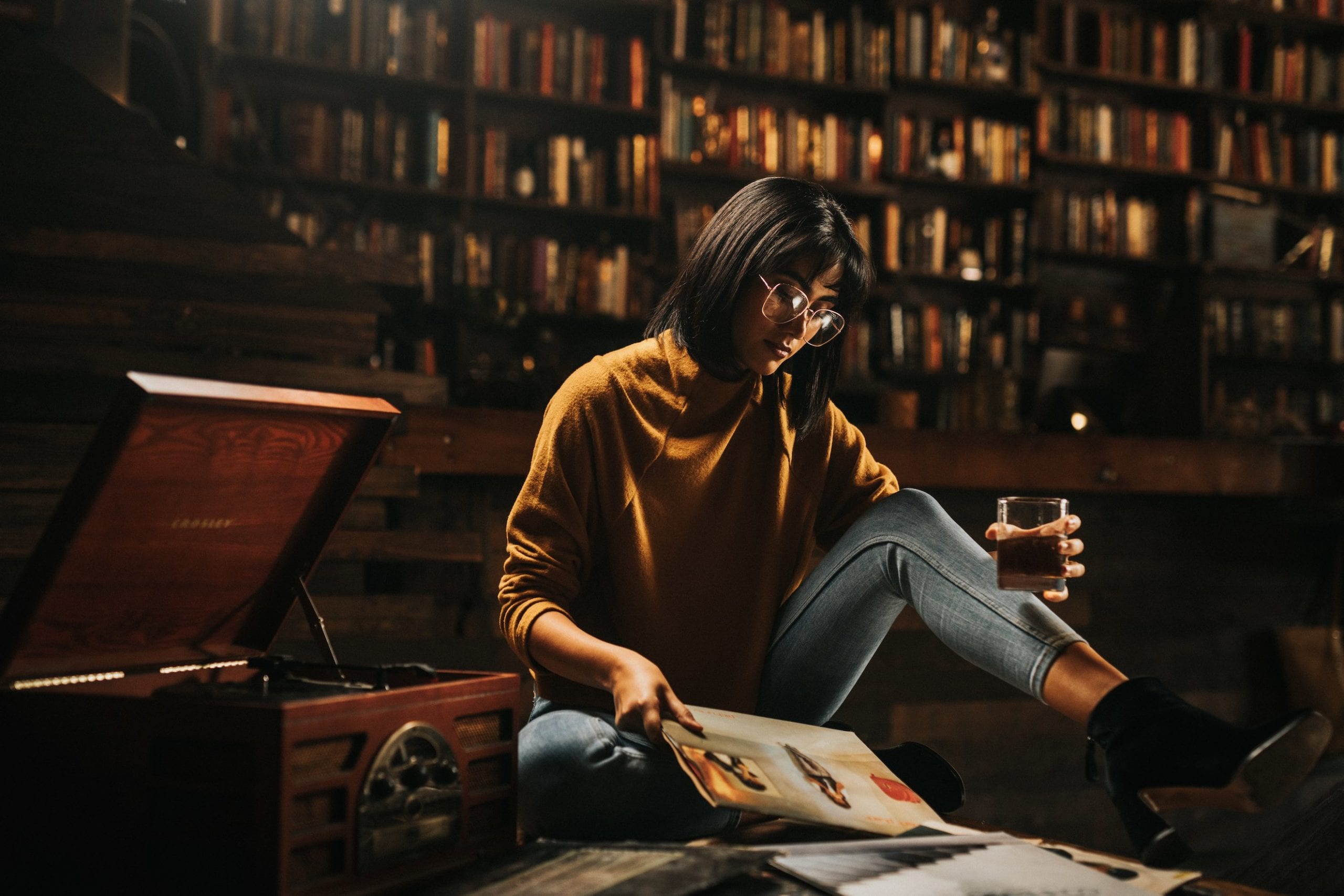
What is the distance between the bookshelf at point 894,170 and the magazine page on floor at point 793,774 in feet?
6.53

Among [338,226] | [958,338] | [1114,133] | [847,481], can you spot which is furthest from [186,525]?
[1114,133]

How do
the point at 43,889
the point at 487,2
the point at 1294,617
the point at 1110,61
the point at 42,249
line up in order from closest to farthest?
the point at 43,889 → the point at 42,249 → the point at 1294,617 → the point at 487,2 → the point at 1110,61

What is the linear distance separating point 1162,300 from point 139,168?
4.07 meters

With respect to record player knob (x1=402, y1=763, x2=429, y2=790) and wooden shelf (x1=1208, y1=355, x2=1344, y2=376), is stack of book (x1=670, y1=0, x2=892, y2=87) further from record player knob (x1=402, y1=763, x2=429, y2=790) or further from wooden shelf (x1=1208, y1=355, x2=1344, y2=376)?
record player knob (x1=402, y1=763, x2=429, y2=790)

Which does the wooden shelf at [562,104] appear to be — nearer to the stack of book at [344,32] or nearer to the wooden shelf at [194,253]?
the stack of book at [344,32]

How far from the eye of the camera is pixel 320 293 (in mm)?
2408

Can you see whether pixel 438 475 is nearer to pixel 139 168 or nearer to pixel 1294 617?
pixel 139 168

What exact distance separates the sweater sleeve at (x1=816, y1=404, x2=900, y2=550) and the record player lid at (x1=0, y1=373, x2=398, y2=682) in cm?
67

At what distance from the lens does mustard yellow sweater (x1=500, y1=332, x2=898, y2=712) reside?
4.48 ft

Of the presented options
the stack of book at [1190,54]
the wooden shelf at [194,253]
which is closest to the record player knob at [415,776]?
the wooden shelf at [194,253]

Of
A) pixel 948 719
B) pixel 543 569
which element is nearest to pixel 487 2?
pixel 948 719

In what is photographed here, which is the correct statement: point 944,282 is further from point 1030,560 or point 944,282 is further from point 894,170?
point 1030,560

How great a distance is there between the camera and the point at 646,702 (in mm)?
1075

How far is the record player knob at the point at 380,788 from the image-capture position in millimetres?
1004
